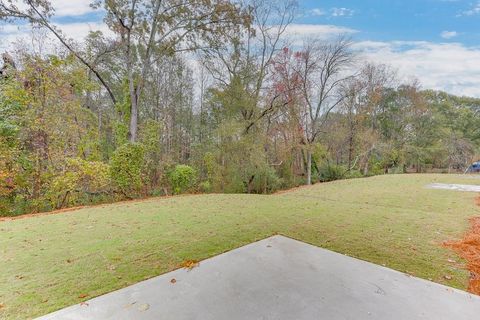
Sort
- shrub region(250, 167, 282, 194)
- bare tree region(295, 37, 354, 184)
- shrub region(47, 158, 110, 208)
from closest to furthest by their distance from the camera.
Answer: shrub region(47, 158, 110, 208), shrub region(250, 167, 282, 194), bare tree region(295, 37, 354, 184)

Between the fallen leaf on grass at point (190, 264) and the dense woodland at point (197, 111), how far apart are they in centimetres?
599

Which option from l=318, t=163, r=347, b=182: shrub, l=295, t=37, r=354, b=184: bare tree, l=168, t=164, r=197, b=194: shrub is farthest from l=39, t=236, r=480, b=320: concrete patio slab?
l=318, t=163, r=347, b=182: shrub

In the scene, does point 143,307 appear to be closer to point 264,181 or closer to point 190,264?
point 190,264

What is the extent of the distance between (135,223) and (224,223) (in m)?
1.58

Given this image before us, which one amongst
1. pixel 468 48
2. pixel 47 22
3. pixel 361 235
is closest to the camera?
pixel 361 235

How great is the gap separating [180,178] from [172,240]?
21.0 ft

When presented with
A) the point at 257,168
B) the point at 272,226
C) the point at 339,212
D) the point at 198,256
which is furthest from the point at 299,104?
the point at 198,256

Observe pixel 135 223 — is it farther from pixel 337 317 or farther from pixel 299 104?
pixel 299 104

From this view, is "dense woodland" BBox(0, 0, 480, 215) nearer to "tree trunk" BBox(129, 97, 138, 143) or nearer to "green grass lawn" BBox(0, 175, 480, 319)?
"tree trunk" BBox(129, 97, 138, 143)

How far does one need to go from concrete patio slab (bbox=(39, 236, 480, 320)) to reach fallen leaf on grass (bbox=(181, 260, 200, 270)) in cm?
6

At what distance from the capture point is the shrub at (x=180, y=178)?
9375 millimetres

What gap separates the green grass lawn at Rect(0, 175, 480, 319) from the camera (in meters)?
2.12

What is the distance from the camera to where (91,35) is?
10.7 metres

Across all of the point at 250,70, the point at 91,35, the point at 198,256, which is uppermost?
the point at 91,35
